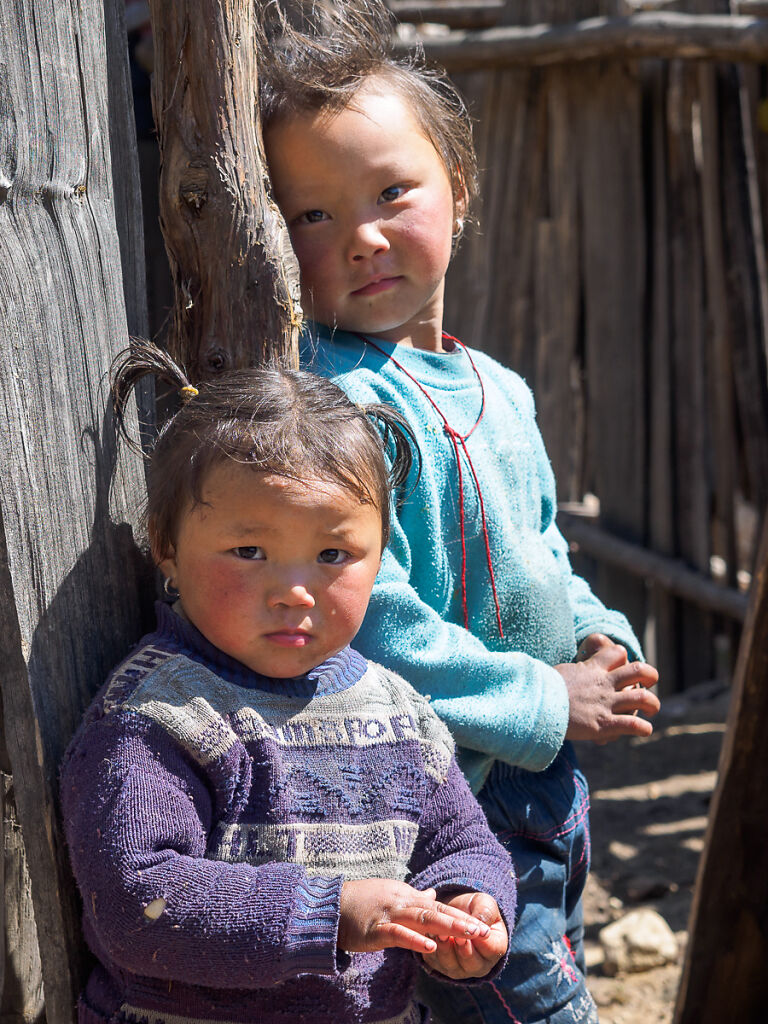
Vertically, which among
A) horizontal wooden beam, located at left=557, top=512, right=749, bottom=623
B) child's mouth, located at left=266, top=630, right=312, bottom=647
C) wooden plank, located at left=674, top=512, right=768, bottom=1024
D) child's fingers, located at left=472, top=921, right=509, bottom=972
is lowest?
horizontal wooden beam, located at left=557, top=512, right=749, bottom=623

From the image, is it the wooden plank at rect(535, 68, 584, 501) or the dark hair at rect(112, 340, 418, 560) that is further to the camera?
the wooden plank at rect(535, 68, 584, 501)

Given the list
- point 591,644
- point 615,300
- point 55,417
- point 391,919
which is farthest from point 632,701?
point 615,300

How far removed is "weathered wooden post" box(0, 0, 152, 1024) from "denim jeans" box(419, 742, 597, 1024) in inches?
25.6

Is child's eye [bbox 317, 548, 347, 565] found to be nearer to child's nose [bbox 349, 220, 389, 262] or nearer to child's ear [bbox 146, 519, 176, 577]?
child's ear [bbox 146, 519, 176, 577]

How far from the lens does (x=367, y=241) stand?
1.72 m

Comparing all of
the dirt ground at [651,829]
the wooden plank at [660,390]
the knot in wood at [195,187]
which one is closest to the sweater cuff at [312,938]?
the knot in wood at [195,187]

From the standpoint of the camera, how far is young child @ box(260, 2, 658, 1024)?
169cm

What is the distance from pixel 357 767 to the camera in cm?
149

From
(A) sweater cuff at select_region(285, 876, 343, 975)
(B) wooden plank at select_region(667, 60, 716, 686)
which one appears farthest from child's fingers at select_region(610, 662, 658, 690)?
(B) wooden plank at select_region(667, 60, 716, 686)

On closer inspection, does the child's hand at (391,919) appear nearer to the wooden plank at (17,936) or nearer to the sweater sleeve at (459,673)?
the sweater sleeve at (459,673)

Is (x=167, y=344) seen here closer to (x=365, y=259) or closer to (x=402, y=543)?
(x=365, y=259)

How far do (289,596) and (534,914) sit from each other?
77 centimetres

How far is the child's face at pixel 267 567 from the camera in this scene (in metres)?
1.44

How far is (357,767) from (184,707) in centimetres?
25
